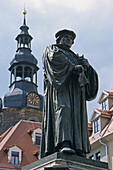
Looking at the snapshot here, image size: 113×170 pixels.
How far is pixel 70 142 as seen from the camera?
539cm

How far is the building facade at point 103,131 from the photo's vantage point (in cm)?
2106

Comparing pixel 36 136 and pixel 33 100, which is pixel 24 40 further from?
pixel 36 136

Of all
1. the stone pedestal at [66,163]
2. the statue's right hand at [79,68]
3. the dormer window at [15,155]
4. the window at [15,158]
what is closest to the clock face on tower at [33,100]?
the dormer window at [15,155]

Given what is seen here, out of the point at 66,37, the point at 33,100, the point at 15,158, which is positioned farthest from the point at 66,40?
the point at 33,100

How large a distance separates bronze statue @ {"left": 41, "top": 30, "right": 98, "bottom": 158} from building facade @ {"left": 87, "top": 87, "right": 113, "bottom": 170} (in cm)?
1514

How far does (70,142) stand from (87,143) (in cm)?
35

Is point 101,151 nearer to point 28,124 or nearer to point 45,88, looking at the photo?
point 28,124

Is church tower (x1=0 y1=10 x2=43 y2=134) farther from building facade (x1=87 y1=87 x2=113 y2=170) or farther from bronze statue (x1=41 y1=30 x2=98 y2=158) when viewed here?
bronze statue (x1=41 y1=30 x2=98 y2=158)

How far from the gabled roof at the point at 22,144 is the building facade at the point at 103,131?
19.7ft

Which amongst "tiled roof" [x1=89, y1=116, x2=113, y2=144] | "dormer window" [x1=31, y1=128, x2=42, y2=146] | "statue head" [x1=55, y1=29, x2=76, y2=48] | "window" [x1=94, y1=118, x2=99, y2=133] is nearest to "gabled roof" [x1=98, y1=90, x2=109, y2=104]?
"window" [x1=94, y1=118, x2=99, y2=133]

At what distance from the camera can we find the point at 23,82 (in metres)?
49.0

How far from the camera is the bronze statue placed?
5434mm

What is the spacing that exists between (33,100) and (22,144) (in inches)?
702

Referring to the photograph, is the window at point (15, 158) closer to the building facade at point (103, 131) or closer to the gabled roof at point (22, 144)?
the gabled roof at point (22, 144)
